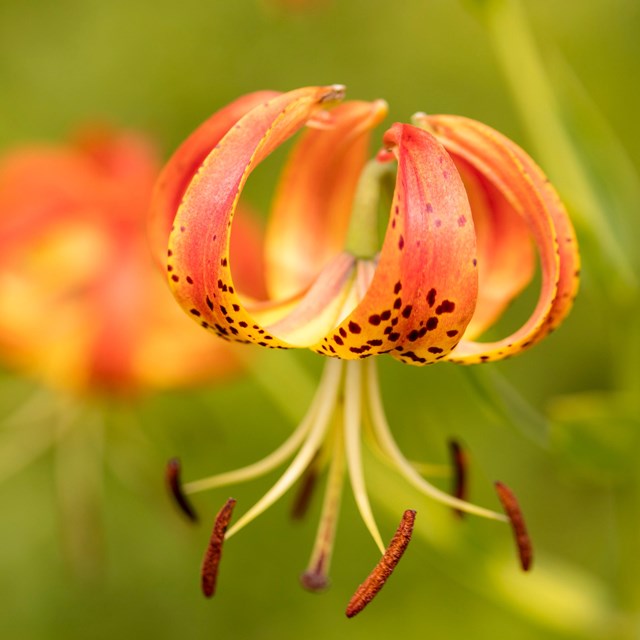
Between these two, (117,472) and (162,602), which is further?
(117,472)

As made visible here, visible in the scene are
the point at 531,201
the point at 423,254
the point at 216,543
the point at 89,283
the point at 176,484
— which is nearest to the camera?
the point at 423,254

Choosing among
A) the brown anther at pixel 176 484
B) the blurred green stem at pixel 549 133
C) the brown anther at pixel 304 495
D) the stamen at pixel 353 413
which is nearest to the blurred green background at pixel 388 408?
the blurred green stem at pixel 549 133

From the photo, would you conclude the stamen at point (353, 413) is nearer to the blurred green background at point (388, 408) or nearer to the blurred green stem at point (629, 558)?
the blurred green background at point (388, 408)

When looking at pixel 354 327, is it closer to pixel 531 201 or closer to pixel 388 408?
pixel 531 201

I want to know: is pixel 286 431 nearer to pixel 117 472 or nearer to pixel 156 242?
pixel 117 472

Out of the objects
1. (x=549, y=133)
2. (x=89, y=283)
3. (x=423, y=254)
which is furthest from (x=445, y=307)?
(x=89, y=283)

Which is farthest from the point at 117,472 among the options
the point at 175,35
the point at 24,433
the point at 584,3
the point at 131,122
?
the point at 584,3

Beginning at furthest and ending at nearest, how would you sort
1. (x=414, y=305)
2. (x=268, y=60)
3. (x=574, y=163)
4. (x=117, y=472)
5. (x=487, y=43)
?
(x=487, y=43) < (x=268, y=60) < (x=117, y=472) < (x=574, y=163) < (x=414, y=305)

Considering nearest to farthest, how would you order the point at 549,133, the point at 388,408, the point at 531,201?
the point at 531,201, the point at 549,133, the point at 388,408
